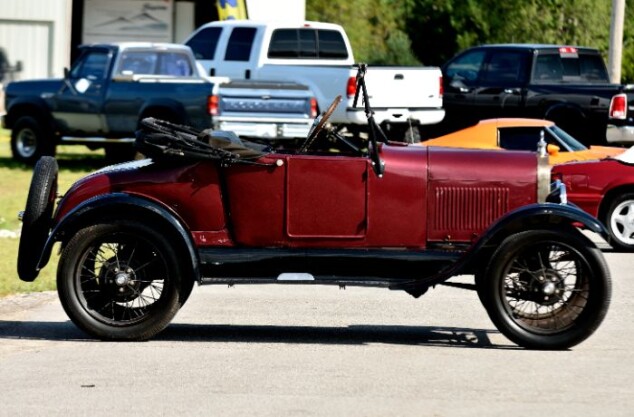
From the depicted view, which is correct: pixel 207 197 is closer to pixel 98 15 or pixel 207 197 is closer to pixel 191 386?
pixel 191 386

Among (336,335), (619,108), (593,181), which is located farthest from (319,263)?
(619,108)

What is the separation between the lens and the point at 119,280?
9312 mm

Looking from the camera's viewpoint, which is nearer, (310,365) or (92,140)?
(310,365)

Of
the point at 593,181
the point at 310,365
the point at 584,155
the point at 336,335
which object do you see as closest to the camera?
the point at 310,365

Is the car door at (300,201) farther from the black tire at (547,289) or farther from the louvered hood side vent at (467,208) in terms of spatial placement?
the black tire at (547,289)

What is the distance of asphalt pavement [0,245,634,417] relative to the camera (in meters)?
7.54

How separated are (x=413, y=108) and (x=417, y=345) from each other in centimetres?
1509

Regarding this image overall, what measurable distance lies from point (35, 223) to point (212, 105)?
13117 millimetres

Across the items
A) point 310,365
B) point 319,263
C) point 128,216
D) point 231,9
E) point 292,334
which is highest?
point 231,9

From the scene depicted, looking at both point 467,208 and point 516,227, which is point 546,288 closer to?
point 516,227

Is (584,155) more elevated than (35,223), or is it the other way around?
(35,223)

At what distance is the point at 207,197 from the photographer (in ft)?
31.0

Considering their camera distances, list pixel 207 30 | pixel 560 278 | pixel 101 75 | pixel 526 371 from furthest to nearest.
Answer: pixel 207 30, pixel 101 75, pixel 560 278, pixel 526 371

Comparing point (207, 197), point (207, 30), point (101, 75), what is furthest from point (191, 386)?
point (207, 30)
